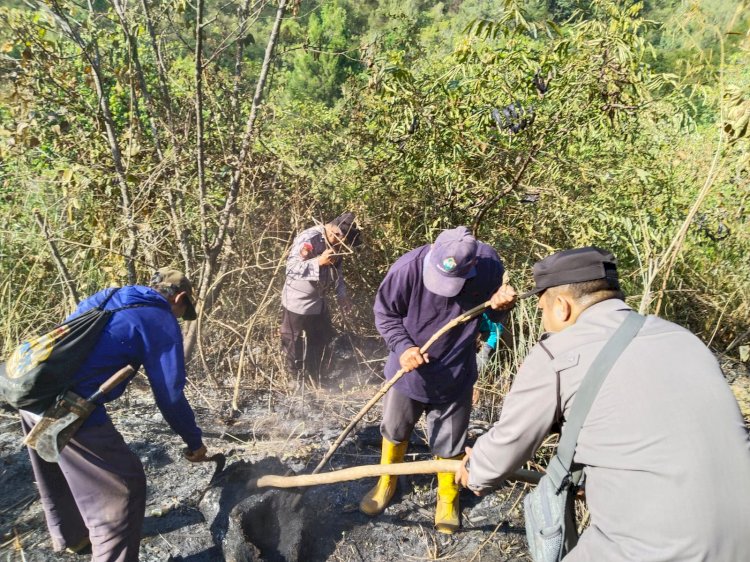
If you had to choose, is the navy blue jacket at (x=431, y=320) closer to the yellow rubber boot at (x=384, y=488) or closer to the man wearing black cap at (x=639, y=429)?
the yellow rubber boot at (x=384, y=488)

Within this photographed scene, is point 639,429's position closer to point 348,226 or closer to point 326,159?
point 348,226

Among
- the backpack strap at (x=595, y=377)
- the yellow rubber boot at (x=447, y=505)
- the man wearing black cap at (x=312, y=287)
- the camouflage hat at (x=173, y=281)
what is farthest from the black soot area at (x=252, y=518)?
the backpack strap at (x=595, y=377)

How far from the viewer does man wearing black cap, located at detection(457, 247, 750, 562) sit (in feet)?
4.23

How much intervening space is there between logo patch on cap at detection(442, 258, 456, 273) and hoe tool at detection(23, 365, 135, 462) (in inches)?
61.0

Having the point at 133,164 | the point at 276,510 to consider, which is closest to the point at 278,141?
the point at 133,164

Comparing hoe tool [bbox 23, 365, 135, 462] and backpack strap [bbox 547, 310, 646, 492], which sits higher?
backpack strap [bbox 547, 310, 646, 492]

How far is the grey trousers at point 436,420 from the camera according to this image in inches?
112

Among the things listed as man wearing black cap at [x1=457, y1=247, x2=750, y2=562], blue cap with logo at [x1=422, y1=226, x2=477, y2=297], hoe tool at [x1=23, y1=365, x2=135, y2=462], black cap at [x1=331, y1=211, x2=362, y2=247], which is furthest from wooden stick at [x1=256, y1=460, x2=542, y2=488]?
black cap at [x1=331, y1=211, x2=362, y2=247]

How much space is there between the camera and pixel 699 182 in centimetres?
495

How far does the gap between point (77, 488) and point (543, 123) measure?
3.77 m

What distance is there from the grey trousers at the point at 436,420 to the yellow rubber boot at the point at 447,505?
13 cm

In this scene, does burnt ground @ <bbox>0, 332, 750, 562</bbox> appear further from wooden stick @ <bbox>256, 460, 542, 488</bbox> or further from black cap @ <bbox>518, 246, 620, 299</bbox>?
black cap @ <bbox>518, 246, 620, 299</bbox>

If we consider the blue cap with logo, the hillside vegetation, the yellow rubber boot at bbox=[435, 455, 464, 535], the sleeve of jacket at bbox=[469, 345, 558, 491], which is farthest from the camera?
the hillside vegetation

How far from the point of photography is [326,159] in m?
4.88
